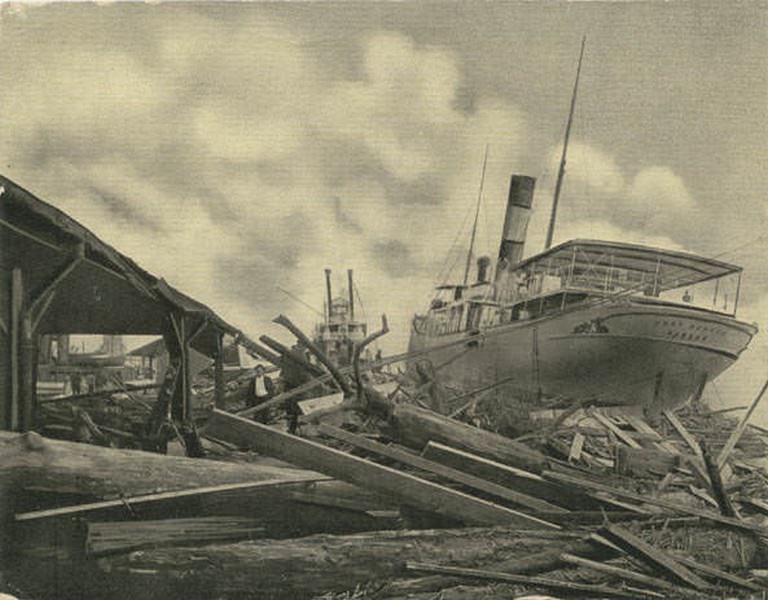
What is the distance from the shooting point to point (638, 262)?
8.33 meters

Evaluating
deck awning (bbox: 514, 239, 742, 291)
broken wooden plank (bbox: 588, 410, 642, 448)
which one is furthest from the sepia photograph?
broken wooden plank (bbox: 588, 410, 642, 448)

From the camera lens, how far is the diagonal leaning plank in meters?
4.57

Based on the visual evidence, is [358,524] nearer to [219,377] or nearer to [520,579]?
[520,579]

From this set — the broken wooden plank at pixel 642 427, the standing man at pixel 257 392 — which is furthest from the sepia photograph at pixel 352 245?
the standing man at pixel 257 392

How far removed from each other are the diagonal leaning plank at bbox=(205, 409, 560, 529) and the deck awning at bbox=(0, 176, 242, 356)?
1.45 meters

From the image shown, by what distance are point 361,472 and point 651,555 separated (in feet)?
7.43

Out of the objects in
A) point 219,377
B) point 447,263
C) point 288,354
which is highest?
point 447,263

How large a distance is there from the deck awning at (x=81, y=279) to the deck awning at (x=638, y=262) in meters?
4.42

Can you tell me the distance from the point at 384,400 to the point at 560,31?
379cm

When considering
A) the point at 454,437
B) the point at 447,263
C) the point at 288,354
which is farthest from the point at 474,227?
the point at 288,354

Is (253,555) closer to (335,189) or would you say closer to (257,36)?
(335,189)

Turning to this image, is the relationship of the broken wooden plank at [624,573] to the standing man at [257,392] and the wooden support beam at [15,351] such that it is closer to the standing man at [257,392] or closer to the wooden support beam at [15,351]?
the wooden support beam at [15,351]

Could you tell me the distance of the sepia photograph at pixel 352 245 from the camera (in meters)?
4.29

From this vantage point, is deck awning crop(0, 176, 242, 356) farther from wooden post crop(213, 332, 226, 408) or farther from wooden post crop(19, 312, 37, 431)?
wooden post crop(19, 312, 37, 431)
